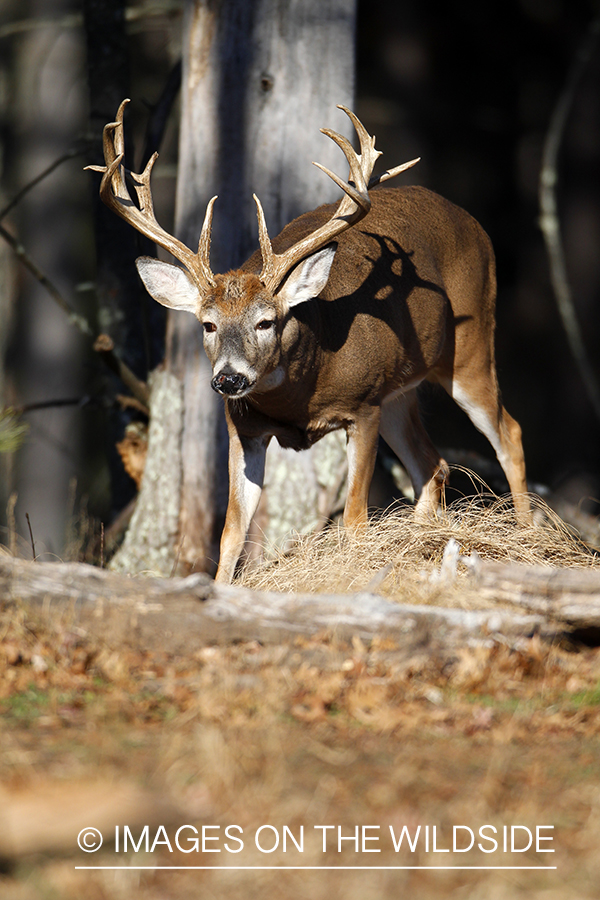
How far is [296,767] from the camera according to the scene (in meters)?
2.68

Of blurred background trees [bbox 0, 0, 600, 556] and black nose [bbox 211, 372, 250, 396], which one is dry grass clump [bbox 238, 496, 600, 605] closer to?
black nose [bbox 211, 372, 250, 396]

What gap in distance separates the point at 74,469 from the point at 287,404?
8909 mm

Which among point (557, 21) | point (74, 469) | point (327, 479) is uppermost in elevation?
point (557, 21)

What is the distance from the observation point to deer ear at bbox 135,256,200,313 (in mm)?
5473

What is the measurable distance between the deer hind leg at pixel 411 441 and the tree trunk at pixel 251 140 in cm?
39

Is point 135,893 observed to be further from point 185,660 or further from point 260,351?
point 260,351

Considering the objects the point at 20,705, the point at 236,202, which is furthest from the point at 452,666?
the point at 236,202

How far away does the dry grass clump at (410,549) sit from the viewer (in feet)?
15.9

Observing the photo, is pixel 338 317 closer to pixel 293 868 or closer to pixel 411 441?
pixel 411 441

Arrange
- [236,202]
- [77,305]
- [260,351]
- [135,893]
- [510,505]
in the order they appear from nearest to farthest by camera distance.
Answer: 1. [135,893]
2. [260,351]
3. [510,505]
4. [236,202]
5. [77,305]

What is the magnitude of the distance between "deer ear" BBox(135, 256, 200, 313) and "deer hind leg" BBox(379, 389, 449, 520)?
72.6 inches

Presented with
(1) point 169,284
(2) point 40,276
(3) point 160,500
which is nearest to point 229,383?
(1) point 169,284

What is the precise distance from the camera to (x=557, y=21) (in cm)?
1161

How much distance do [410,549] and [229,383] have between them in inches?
46.7
